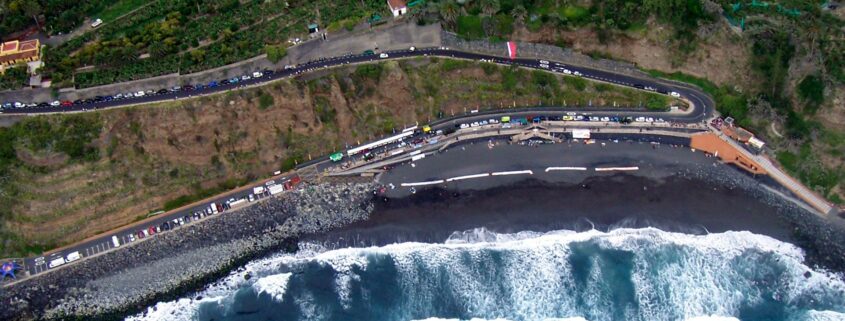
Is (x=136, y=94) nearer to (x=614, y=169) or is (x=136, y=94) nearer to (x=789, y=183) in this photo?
(x=614, y=169)

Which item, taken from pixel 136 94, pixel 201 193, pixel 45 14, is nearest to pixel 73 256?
pixel 201 193

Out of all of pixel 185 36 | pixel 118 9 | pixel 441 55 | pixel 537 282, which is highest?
pixel 118 9

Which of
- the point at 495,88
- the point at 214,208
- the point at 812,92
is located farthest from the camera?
the point at 495,88

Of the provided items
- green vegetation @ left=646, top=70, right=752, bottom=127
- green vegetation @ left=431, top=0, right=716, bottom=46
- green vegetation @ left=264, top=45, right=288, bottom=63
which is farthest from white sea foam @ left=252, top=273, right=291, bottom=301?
green vegetation @ left=646, top=70, right=752, bottom=127

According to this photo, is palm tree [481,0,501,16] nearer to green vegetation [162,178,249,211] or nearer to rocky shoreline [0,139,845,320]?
rocky shoreline [0,139,845,320]

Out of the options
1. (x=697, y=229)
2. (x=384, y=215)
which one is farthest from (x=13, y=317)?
(x=697, y=229)

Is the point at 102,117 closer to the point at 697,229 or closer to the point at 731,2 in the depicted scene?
the point at 697,229
